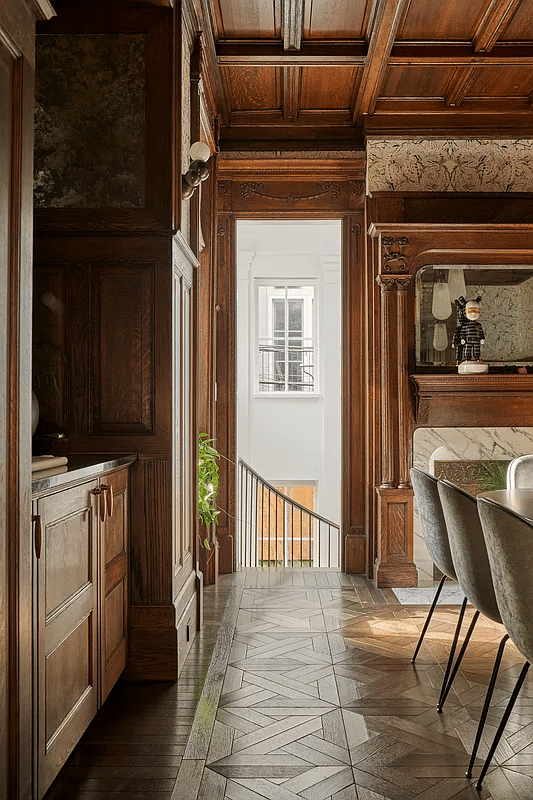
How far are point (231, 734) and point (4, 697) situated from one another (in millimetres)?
1211

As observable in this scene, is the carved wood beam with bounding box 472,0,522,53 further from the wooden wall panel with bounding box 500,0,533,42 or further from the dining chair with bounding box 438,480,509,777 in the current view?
the dining chair with bounding box 438,480,509,777

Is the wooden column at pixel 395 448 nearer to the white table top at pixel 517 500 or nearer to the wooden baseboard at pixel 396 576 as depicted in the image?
the wooden baseboard at pixel 396 576

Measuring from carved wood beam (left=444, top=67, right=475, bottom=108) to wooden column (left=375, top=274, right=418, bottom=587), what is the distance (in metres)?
1.20

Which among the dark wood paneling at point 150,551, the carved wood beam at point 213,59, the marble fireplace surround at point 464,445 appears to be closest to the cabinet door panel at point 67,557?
the dark wood paneling at point 150,551

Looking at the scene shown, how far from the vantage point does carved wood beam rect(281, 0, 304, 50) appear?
3.92 metres

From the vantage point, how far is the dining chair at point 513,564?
1.93 meters

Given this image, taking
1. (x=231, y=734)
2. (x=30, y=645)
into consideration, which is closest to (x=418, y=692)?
(x=231, y=734)

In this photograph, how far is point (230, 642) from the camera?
3.79 m

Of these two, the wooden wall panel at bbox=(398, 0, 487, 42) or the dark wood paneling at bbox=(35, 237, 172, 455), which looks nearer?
the dark wood paneling at bbox=(35, 237, 172, 455)

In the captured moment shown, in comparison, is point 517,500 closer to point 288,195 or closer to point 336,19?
point 336,19

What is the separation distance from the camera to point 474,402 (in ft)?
17.4

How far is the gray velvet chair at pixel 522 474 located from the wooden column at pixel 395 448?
1.23 meters

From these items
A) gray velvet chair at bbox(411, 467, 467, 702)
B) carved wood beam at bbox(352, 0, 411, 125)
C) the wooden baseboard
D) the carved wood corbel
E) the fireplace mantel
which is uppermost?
carved wood beam at bbox(352, 0, 411, 125)

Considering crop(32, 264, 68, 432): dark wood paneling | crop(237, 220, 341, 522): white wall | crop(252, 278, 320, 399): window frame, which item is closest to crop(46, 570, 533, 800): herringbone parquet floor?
crop(32, 264, 68, 432): dark wood paneling
